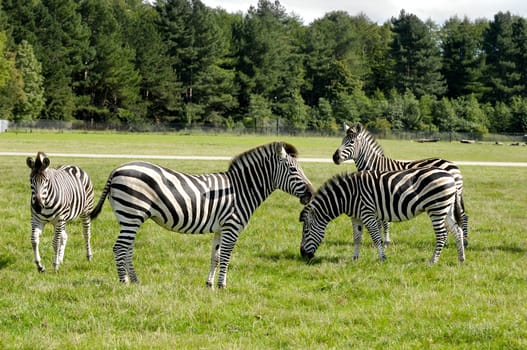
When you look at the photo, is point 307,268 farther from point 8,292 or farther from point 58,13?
point 58,13

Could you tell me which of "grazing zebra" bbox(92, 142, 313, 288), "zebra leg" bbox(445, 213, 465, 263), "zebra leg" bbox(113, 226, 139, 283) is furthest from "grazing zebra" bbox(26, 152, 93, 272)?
"zebra leg" bbox(445, 213, 465, 263)

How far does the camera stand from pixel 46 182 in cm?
952

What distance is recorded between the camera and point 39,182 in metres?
9.36

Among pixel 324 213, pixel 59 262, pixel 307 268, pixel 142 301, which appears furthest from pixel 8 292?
pixel 324 213

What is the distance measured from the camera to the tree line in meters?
91.8

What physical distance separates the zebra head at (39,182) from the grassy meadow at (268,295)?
1251 mm

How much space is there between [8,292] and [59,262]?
63.5 inches

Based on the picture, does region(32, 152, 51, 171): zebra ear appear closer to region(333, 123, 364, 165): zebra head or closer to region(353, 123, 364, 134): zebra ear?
region(333, 123, 364, 165): zebra head

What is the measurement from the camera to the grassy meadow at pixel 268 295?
22.7 ft

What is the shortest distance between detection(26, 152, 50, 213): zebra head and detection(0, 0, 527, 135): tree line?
79.9 metres

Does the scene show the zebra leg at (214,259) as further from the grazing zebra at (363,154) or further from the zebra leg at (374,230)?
the grazing zebra at (363,154)

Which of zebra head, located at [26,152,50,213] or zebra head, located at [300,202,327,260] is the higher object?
zebra head, located at [26,152,50,213]

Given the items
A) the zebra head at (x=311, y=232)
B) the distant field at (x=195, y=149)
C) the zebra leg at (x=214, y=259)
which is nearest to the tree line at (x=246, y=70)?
the distant field at (x=195, y=149)

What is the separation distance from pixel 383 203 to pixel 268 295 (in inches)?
137
